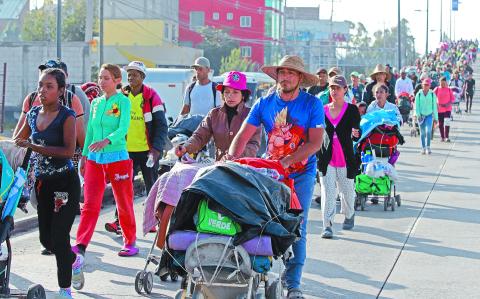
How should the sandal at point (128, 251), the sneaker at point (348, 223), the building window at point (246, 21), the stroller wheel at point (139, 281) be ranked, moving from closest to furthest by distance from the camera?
the stroller wheel at point (139, 281), the sandal at point (128, 251), the sneaker at point (348, 223), the building window at point (246, 21)

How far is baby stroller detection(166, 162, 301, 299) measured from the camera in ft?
22.6

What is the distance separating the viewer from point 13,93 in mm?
54844

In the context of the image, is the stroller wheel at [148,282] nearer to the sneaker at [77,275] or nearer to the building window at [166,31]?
the sneaker at [77,275]

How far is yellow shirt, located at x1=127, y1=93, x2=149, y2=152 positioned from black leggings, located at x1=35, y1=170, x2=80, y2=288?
11.3 ft

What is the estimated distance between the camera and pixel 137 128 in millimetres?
11891

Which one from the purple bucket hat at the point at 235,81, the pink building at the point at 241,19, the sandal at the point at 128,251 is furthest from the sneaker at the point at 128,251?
the pink building at the point at 241,19

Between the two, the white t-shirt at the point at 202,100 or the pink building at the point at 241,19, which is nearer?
the white t-shirt at the point at 202,100

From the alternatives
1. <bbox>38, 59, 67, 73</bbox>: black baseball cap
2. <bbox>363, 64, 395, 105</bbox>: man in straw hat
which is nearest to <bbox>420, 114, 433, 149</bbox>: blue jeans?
<bbox>363, 64, 395, 105</bbox>: man in straw hat

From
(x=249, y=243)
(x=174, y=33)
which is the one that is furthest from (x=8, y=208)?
(x=174, y=33)

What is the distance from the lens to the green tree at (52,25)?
9819 cm

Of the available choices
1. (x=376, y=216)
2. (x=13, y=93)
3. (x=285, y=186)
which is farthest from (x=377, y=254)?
(x=13, y=93)

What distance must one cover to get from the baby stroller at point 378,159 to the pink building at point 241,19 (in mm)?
99071

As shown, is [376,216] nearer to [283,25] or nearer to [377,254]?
[377,254]

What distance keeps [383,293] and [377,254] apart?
205 cm
